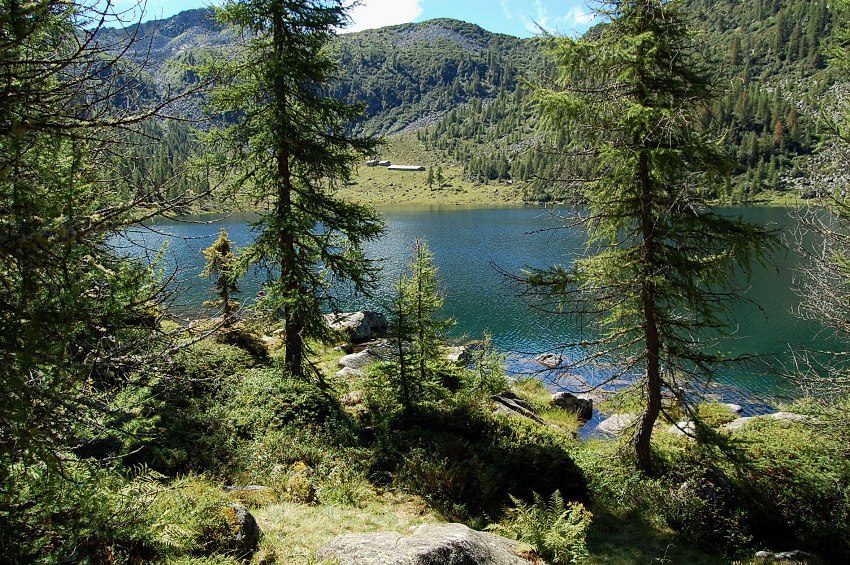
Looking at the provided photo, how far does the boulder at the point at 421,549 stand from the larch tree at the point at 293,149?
25.7 ft

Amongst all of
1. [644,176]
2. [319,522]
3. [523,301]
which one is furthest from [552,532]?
[523,301]

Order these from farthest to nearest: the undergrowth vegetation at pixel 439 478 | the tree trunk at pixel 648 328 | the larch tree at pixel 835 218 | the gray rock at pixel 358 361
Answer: the gray rock at pixel 358 361
the tree trunk at pixel 648 328
the larch tree at pixel 835 218
the undergrowth vegetation at pixel 439 478

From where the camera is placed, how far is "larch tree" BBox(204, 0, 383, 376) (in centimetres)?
1290

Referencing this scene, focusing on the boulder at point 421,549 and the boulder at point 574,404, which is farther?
the boulder at point 574,404

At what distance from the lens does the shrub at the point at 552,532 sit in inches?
305

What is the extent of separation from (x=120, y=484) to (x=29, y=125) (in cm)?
438

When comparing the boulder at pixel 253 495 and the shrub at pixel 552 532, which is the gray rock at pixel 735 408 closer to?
the shrub at pixel 552 532

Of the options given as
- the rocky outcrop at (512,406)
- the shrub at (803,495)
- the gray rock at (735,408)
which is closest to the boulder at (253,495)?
the rocky outcrop at (512,406)

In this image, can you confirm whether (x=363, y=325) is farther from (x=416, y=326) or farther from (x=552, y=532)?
(x=552, y=532)

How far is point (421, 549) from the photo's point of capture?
19.7 feet

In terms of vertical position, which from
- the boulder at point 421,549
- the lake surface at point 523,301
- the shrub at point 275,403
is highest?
the boulder at point 421,549

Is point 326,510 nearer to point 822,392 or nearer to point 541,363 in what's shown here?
point 822,392

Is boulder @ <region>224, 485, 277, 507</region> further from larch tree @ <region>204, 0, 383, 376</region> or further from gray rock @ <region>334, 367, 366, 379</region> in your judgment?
gray rock @ <region>334, 367, 366, 379</region>

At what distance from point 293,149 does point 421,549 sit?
11060mm
